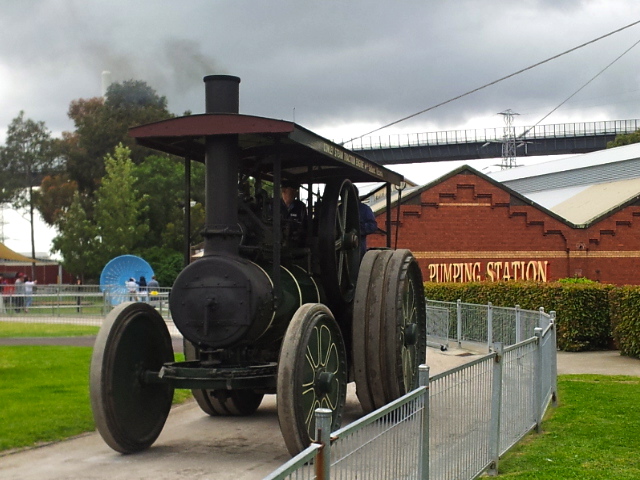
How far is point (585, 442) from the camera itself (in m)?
8.98

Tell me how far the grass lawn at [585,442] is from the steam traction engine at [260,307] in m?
1.49

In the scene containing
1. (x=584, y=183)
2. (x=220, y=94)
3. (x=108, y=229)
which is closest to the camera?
(x=220, y=94)

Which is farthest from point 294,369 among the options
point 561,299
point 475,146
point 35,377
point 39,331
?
point 475,146

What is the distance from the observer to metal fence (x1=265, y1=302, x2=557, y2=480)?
4.51 m

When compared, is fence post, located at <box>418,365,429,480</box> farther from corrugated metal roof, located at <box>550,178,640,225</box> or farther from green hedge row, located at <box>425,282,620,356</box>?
corrugated metal roof, located at <box>550,178,640,225</box>

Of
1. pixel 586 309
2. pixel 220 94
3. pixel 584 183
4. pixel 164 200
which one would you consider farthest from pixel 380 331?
pixel 164 200

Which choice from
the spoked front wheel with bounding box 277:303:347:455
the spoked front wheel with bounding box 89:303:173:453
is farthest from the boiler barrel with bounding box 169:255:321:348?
the spoked front wheel with bounding box 89:303:173:453

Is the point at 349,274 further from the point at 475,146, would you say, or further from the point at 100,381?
the point at 475,146

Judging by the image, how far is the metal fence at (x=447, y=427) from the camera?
14.8 feet

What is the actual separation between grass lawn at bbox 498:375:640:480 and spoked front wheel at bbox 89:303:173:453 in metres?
3.22

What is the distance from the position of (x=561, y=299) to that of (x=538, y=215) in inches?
477

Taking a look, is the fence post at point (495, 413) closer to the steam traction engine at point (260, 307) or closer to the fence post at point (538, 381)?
the steam traction engine at point (260, 307)

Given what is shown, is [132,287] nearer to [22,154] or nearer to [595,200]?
[595,200]

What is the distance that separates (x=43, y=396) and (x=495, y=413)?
21.9 ft
